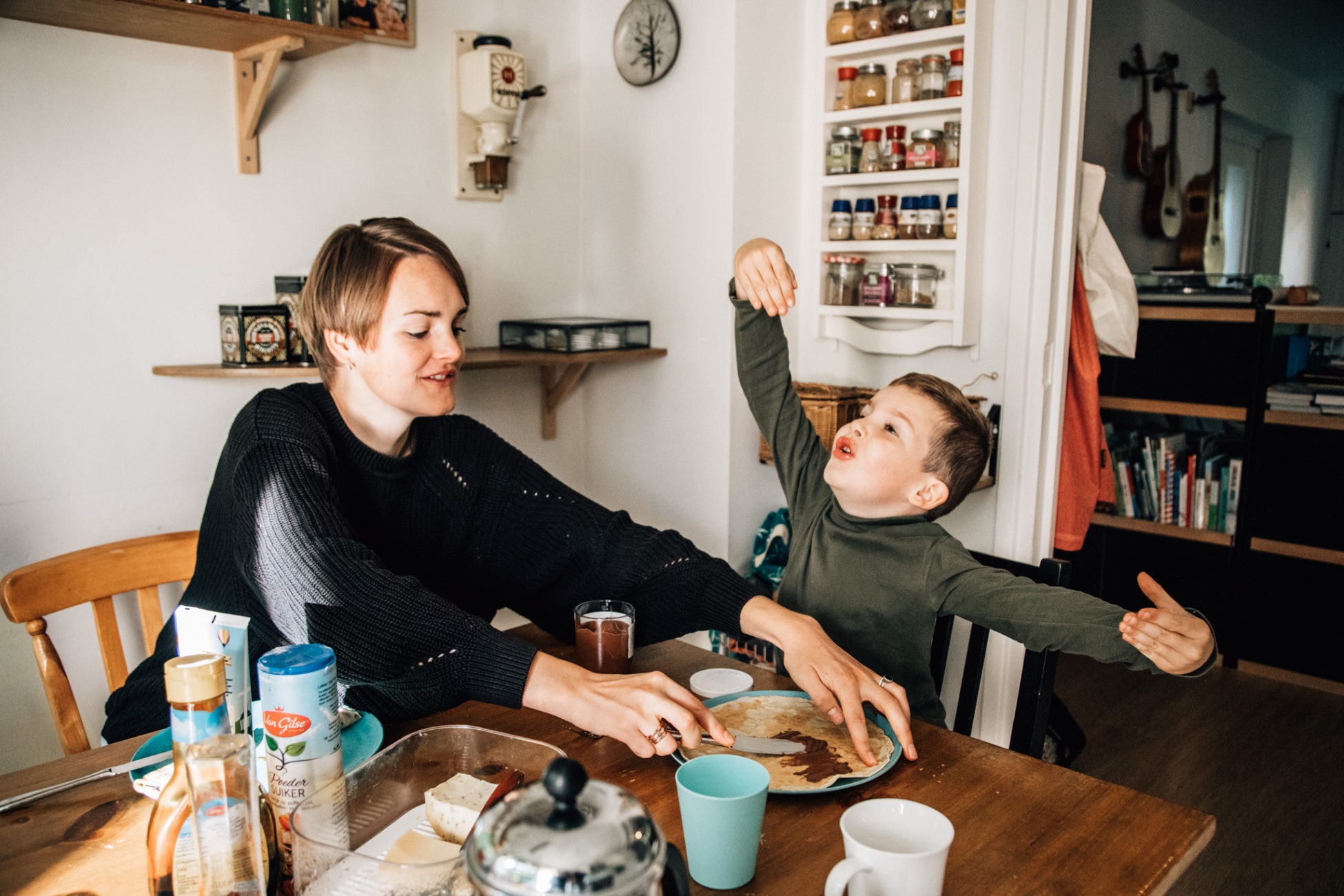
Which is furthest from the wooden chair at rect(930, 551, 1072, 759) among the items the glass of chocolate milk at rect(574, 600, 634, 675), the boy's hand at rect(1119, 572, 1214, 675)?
the glass of chocolate milk at rect(574, 600, 634, 675)

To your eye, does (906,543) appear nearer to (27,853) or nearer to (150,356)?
(27,853)

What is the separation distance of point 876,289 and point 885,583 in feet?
3.74

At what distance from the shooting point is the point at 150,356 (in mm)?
1979

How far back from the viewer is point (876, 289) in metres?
2.41

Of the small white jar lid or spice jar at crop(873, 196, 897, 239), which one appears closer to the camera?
the small white jar lid

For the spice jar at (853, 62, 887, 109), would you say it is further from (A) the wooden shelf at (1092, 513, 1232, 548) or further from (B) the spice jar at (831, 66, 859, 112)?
(A) the wooden shelf at (1092, 513, 1232, 548)

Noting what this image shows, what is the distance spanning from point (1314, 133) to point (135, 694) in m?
7.35

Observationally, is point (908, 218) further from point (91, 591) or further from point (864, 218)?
point (91, 591)

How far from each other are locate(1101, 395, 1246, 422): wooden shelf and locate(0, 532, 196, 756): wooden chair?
2.98 meters

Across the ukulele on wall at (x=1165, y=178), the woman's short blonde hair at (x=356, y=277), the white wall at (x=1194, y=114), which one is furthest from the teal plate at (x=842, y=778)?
the ukulele on wall at (x=1165, y=178)

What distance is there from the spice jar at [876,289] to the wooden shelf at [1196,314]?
143 centimetres

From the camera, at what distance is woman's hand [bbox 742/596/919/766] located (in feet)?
3.43

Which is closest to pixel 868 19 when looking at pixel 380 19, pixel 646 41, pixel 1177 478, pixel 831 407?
pixel 646 41

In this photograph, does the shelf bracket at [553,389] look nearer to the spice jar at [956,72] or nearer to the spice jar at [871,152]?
the spice jar at [871,152]
